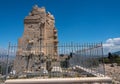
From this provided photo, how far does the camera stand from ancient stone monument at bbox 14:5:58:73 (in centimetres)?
1379

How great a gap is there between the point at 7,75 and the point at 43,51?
5638mm

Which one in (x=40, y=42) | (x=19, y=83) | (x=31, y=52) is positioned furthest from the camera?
(x=40, y=42)

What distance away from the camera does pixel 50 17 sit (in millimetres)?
17031

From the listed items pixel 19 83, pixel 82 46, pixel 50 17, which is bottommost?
pixel 19 83

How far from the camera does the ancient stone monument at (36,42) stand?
1379 centimetres

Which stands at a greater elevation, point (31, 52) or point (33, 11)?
point (33, 11)

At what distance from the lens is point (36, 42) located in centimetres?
1483

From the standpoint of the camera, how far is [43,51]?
547 inches

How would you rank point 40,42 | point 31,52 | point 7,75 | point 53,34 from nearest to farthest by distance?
1. point 7,75
2. point 31,52
3. point 40,42
4. point 53,34

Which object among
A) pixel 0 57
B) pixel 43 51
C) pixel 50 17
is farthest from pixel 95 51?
pixel 50 17

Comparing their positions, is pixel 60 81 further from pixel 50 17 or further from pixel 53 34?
pixel 50 17

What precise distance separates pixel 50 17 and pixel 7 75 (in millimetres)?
9651

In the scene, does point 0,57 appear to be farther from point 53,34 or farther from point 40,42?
point 53,34

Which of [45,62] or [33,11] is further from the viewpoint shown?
[33,11]
